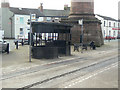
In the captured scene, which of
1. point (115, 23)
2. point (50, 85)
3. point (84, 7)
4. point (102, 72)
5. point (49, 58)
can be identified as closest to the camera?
point (50, 85)

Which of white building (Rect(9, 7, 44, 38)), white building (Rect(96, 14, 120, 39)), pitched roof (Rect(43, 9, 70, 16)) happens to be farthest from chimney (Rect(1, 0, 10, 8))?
white building (Rect(96, 14, 120, 39))

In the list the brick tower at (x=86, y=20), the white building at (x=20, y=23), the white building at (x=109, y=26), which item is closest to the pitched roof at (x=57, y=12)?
the white building at (x=109, y=26)

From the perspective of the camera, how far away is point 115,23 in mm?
64625

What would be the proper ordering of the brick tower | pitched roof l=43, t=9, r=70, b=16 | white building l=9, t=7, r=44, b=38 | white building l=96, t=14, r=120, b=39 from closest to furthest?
the brick tower, white building l=9, t=7, r=44, b=38, white building l=96, t=14, r=120, b=39, pitched roof l=43, t=9, r=70, b=16

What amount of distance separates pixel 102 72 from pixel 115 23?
184 feet

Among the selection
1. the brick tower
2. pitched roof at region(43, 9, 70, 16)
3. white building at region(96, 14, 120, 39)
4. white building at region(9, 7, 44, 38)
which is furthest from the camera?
pitched roof at region(43, 9, 70, 16)

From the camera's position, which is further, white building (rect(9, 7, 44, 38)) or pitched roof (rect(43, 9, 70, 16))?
pitched roof (rect(43, 9, 70, 16))

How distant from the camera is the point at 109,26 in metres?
60.5

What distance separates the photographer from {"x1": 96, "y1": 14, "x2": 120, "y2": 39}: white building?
5641cm

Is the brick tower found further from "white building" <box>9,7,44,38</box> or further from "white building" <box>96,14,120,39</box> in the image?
"white building" <box>96,14,120,39</box>

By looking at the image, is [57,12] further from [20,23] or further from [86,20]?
[86,20]

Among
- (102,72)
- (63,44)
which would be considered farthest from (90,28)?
(102,72)

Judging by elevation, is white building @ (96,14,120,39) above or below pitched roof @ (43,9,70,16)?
→ below

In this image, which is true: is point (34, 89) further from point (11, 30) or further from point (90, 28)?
point (11, 30)
